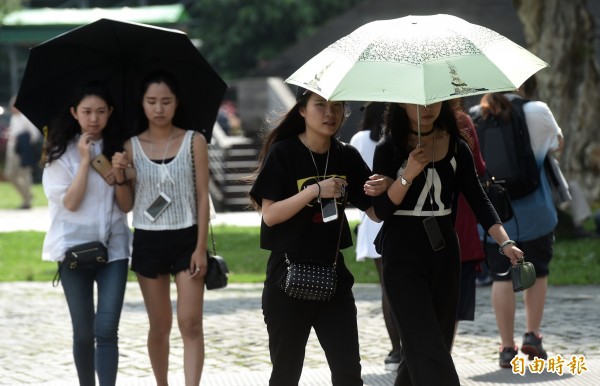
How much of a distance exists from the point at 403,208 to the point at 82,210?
2002mm

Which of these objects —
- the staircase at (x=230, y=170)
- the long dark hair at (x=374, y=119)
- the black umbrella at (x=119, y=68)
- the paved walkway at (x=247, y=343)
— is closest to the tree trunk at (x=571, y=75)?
the paved walkway at (x=247, y=343)

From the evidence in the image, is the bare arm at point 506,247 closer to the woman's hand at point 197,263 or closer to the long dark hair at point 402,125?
the long dark hair at point 402,125

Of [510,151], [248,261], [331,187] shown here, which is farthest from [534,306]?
[248,261]

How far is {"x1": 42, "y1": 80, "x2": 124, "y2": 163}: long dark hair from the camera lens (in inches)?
263

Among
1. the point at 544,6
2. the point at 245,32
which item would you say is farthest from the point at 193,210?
the point at 245,32

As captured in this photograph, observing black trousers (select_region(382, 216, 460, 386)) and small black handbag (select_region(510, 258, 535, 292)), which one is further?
small black handbag (select_region(510, 258, 535, 292))

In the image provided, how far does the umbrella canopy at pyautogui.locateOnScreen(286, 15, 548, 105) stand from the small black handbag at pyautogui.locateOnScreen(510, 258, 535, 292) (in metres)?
0.95

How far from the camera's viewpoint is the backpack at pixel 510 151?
7820 millimetres

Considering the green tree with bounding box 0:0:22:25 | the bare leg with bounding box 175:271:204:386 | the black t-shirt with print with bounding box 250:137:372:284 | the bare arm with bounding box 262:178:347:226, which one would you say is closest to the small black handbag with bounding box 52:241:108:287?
the bare leg with bounding box 175:271:204:386

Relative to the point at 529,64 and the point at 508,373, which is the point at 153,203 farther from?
the point at 508,373

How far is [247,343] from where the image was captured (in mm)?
9188

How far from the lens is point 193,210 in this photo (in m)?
6.60

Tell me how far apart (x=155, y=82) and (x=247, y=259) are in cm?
913

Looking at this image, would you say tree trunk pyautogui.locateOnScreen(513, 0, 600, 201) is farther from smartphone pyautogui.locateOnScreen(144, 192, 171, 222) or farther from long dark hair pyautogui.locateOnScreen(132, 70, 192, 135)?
smartphone pyautogui.locateOnScreen(144, 192, 171, 222)
